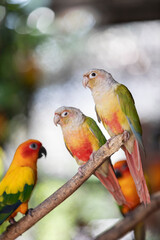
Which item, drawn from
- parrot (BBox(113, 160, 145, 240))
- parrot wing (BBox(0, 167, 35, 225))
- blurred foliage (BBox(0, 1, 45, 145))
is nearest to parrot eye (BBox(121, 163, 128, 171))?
parrot (BBox(113, 160, 145, 240))

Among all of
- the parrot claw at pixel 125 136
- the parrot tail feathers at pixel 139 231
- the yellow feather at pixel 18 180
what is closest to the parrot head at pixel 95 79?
the parrot claw at pixel 125 136

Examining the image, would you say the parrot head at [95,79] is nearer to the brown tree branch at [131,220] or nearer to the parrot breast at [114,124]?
the parrot breast at [114,124]

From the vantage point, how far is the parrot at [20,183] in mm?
633

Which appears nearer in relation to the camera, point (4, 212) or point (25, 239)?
point (4, 212)

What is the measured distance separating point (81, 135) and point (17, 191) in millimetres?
183

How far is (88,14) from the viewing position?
106 cm

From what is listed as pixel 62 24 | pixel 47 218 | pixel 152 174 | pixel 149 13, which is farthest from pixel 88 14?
pixel 47 218

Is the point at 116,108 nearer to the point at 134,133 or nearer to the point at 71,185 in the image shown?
the point at 134,133

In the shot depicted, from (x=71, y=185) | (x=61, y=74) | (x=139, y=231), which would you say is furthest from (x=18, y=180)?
(x=61, y=74)

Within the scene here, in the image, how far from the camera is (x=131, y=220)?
0.73m

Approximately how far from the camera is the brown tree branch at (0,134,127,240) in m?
0.58

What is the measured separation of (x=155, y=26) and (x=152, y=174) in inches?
20.2

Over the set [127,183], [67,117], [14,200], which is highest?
[67,117]

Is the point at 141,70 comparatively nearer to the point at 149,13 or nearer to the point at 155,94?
Answer: the point at 155,94
